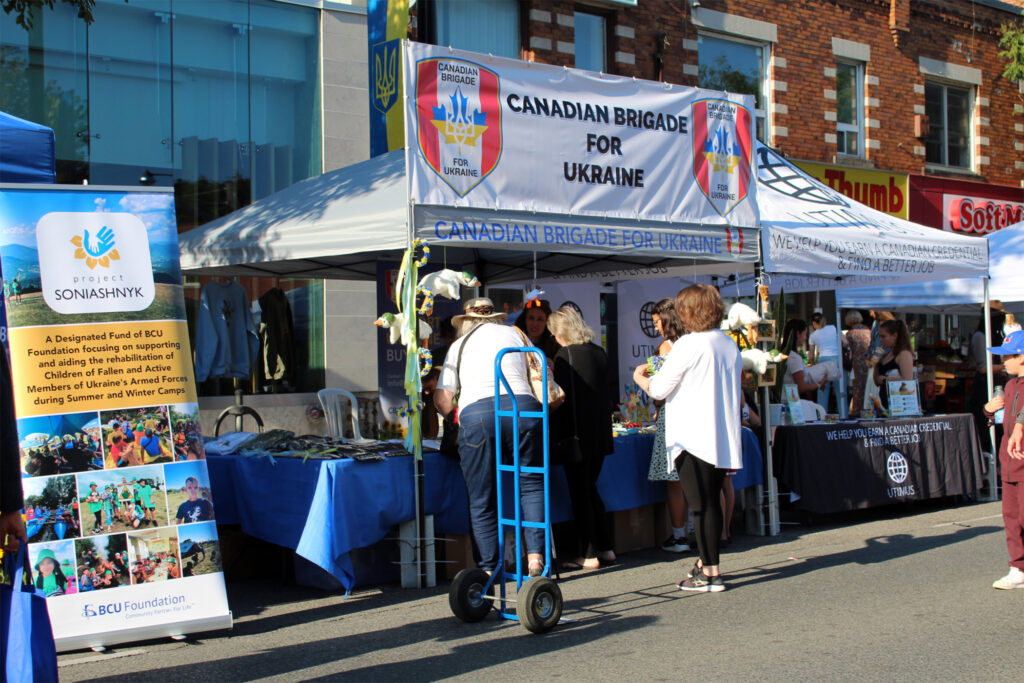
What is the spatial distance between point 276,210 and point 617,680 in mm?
5404

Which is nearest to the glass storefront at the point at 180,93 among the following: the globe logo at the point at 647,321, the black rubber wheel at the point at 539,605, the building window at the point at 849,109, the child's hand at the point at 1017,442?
the globe logo at the point at 647,321

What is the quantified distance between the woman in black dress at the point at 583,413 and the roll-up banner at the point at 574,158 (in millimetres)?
758

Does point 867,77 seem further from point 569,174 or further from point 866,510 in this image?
point 569,174

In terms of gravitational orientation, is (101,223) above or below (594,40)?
below

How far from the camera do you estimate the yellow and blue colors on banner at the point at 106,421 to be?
5.48 metres

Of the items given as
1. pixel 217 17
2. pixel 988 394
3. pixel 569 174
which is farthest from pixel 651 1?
pixel 569 174

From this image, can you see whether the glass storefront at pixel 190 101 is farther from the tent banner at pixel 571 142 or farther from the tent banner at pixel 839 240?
the tent banner at pixel 839 240

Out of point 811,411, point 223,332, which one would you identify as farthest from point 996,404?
point 223,332

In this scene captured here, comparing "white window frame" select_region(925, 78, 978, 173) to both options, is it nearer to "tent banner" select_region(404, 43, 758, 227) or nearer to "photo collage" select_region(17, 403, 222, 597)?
"tent banner" select_region(404, 43, 758, 227)

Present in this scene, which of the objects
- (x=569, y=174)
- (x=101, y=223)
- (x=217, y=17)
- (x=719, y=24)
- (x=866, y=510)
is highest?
(x=719, y=24)

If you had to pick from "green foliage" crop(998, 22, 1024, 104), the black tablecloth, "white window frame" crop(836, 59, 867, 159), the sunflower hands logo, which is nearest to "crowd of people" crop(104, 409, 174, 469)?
the sunflower hands logo

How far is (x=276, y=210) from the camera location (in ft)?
29.1

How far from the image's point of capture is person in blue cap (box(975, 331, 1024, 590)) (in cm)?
672

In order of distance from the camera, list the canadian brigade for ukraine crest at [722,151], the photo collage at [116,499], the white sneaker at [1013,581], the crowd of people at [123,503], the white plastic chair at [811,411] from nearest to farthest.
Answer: the photo collage at [116,499]
the crowd of people at [123,503]
the white sneaker at [1013,581]
the canadian brigade for ukraine crest at [722,151]
the white plastic chair at [811,411]
